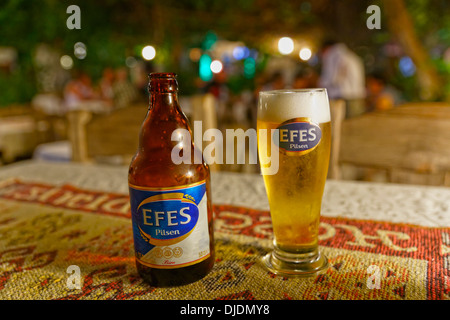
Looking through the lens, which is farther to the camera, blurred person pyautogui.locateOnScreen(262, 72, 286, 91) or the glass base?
blurred person pyautogui.locateOnScreen(262, 72, 286, 91)

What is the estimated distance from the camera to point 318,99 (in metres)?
0.65

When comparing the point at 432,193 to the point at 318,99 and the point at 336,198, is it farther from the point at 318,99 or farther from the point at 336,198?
the point at 318,99

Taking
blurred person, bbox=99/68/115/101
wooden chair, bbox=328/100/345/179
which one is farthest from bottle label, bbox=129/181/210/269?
blurred person, bbox=99/68/115/101

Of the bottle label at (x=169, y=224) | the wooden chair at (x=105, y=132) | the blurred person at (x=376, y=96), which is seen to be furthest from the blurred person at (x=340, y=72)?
the bottle label at (x=169, y=224)

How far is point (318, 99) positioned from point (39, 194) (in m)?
1.01

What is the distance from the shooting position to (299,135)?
2.08 ft

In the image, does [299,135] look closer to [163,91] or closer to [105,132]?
[163,91]

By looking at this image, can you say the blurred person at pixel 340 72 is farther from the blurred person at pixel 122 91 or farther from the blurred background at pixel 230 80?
the blurred person at pixel 122 91

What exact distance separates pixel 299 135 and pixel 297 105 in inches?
2.2

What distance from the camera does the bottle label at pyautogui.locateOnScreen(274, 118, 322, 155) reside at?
63 centimetres

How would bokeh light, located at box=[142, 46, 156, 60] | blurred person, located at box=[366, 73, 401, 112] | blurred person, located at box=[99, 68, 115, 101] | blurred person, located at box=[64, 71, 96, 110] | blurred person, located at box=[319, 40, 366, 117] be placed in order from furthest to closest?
1. blurred person, located at box=[99, 68, 115, 101]
2. blurred person, located at box=[64, 71, 96, 110]
3. bokeh light, located at box=[142, 46, 156, 60]
4. blurred person, located at box=[366, 73, 401, 112]
5. blurred person, located at box=[319, 40, 366, 117]

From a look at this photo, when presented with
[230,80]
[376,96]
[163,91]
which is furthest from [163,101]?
[230,80]

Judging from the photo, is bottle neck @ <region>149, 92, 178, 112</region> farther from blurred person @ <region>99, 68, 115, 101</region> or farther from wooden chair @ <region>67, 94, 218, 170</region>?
blurred person @ <region>99, 68, 115, 101</region>

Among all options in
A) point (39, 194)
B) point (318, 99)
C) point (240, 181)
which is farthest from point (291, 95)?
point (39, 194)
